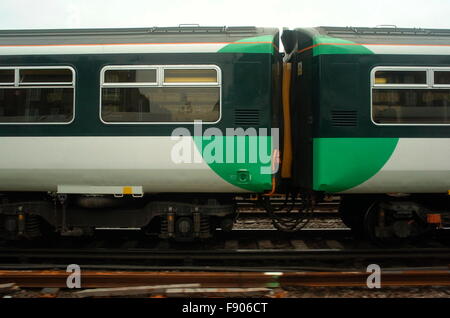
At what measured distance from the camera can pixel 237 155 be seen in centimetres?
526

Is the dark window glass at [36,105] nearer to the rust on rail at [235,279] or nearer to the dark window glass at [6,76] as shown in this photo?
the dark window glass at [6,76]

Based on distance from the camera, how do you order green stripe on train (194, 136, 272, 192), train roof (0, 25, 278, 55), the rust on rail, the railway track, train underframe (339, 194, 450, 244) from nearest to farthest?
the rust on rail → green stripe on train (194, 136, 272, 192) → train roof (0, 25, 278, 55) → the railway track → train underframe (339, 194, 450, 244)

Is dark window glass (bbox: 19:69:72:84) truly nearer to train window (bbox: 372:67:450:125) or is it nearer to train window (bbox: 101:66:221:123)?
train window (bbox: 101:66:221:123)

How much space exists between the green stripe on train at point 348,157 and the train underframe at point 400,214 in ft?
2.45

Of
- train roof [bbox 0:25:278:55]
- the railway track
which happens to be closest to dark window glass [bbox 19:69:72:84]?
train roof [bbox 0:25:278:55]

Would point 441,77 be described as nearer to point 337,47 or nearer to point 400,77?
point 400,77

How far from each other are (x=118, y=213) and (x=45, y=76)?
2234 mm

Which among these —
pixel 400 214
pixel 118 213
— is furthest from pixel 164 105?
pixel 400 214

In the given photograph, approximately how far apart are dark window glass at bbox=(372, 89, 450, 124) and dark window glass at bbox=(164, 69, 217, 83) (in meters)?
2.33

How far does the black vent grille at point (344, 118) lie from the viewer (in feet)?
17.6

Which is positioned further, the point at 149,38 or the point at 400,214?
the point at 400,214

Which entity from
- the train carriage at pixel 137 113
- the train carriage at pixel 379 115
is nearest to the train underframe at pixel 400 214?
the train carriage at pixel 379 115

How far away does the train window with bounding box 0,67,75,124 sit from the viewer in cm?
541
